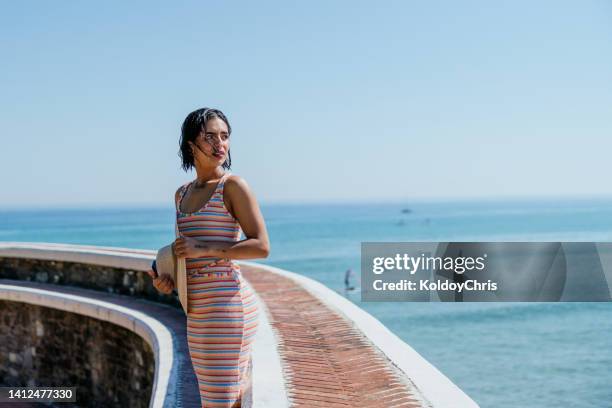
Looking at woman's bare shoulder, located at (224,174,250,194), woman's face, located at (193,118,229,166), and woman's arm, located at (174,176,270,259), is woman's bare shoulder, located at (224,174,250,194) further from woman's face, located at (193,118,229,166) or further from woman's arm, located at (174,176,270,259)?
woman's face, located at (193,118,229,166)

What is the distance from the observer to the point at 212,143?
108 inches

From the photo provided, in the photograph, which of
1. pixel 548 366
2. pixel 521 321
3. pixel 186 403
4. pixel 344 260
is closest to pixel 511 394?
pixel 548 366

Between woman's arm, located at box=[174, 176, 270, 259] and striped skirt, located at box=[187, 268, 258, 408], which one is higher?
woman's arm, located at box=[174, 176, 270, 259]

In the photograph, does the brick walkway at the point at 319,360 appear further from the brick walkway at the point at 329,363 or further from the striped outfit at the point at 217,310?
the striped outfit at the point at 217,310

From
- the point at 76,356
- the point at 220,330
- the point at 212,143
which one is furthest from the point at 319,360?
the point at 76,356

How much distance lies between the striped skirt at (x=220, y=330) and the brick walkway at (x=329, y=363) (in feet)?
3.08

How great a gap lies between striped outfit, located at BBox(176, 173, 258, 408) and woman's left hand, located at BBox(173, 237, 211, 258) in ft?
0.14

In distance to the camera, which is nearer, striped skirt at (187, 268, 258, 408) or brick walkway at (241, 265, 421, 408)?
striped skirt at (187, 268, 258, 408)

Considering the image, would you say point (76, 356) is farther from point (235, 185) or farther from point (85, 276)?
point (235, 185)

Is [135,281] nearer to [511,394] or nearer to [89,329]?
[89,329]

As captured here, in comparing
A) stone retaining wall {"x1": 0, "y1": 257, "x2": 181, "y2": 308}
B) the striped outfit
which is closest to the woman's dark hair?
the striped outfit

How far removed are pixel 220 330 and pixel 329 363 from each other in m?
2.15

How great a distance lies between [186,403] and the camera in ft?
15.1

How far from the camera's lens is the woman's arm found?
2.61m
